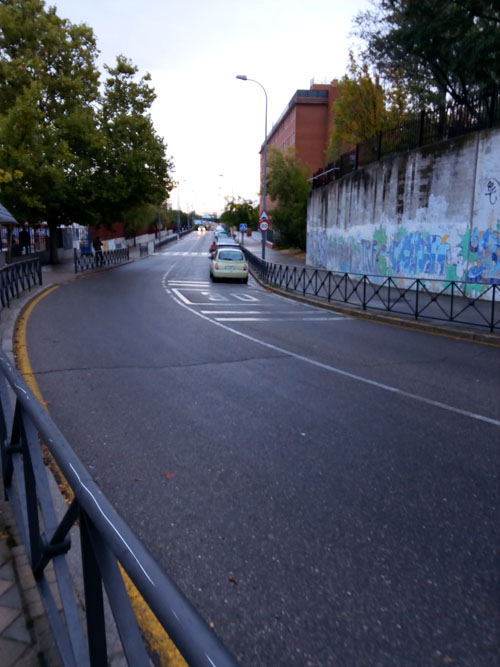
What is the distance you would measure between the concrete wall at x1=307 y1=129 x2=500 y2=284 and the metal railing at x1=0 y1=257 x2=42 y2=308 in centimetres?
1308

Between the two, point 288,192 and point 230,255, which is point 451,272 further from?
point 288,192

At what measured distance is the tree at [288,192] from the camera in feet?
148

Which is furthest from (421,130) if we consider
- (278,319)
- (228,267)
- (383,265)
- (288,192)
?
(288,192)

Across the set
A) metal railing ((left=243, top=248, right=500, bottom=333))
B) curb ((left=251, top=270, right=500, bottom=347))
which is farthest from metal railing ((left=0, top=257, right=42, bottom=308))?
metal railing ((left=243, top=248, right=500, bottom=333))

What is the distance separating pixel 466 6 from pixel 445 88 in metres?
9.40

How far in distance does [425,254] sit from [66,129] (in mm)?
19707

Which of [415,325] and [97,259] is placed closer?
[415,325]

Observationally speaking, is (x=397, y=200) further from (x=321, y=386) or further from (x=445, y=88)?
(x=321, y=386)

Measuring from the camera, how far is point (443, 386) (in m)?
7.53

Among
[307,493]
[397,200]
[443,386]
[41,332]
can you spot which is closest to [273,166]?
[397,200]

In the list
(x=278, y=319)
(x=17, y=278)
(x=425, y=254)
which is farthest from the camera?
(x=425, y=254)

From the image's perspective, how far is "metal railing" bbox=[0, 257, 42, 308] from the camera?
45.2ft

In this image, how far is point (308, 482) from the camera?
4410 mm

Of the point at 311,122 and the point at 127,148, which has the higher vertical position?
the point at 311,122
